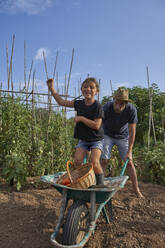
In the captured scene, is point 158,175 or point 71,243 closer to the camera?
point 71,243

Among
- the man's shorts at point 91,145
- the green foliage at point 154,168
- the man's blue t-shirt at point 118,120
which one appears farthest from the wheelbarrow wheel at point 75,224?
the green foliage at point 154,168

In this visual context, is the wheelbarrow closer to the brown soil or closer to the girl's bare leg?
the brown soil

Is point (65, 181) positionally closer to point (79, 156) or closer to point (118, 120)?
point (79, 156)

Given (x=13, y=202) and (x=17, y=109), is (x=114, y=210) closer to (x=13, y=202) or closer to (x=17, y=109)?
(x=13, y=202)

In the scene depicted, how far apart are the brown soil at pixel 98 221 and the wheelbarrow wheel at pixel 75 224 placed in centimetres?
41

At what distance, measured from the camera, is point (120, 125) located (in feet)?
9.89

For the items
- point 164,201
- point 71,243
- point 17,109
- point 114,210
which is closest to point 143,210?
point 114,210

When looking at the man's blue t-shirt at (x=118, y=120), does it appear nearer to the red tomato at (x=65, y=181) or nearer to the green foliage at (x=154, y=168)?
the red tomato at (x=65, y=181)

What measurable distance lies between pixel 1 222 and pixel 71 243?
4.10 feet

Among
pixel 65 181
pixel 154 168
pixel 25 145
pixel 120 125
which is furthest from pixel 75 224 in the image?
pixel 154 168

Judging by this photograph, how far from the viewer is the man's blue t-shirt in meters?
2.95

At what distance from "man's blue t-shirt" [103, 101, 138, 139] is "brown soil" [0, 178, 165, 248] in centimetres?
101

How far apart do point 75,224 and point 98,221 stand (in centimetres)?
95

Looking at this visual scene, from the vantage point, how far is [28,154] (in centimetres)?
420
